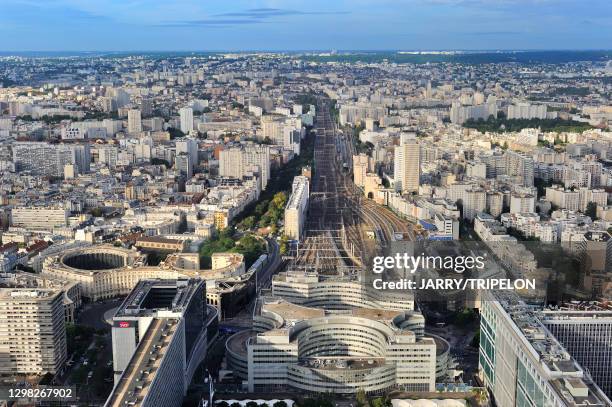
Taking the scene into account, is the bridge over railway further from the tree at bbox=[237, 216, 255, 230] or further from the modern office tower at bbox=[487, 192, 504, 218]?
the modern office tower at bbox=[487, 192, 504, 218]

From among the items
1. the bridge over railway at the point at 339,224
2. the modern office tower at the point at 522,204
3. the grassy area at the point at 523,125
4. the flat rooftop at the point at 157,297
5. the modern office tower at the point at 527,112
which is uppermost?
the modern office tower at the point at 527,112

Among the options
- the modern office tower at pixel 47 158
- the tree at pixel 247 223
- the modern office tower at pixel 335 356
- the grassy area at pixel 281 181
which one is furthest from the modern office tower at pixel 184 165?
the modern office tower at pixel 335 356

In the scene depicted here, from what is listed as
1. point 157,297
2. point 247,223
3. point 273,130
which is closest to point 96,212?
point 247,223

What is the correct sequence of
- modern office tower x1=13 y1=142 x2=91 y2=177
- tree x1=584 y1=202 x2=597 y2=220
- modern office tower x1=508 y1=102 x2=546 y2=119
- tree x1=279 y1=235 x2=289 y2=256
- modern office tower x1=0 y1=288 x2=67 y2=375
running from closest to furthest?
modern office tower x1=0 y1=288 x2=67 y2=375 → tree x1=279 y1=235 x2=289 y2=256 → tree x1=584 y1=202 x2=597 y2=220 → modern office tower x1=13 y1=142 x2=91 y2=177 → modern office tower x1=508 y1=102 x2=546 y2=119

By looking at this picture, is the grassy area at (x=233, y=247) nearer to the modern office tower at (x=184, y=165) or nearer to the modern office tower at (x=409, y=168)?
the modern office tower at (x=409, y=168)

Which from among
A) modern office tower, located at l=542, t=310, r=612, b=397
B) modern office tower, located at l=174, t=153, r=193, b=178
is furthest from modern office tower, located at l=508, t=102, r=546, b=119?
modern office tower, located at l=542, t=310, r=612, b=397

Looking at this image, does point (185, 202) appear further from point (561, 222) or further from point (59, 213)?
point (561, 222)

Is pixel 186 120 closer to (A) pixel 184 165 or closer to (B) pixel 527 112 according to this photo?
(A) pixel 184 165

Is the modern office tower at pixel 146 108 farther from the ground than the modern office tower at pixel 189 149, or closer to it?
farther from the ground
